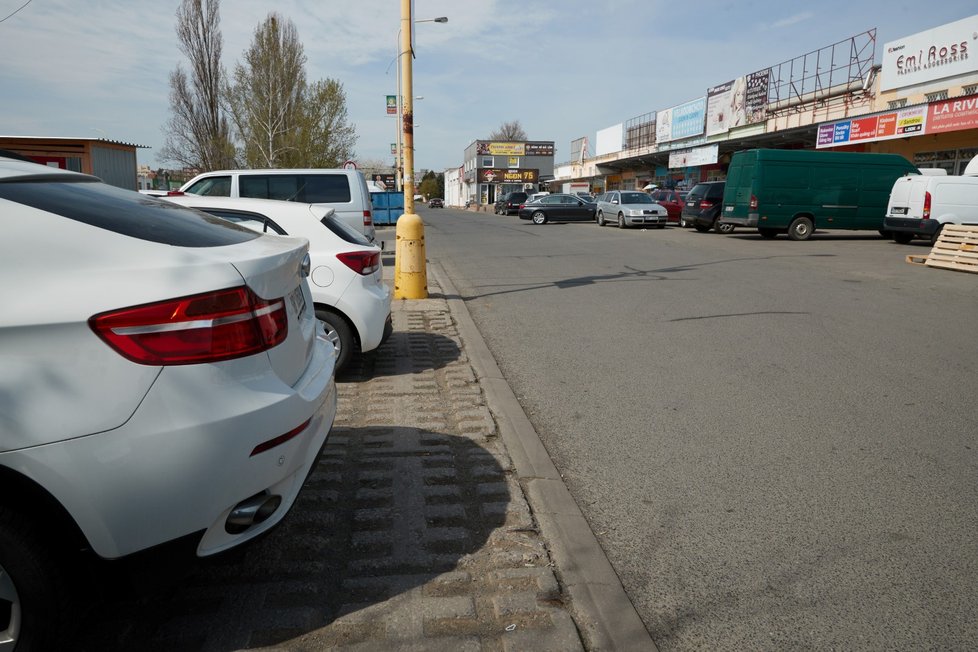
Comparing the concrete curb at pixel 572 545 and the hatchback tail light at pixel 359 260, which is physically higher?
the hatchback tail light at pixel 359 260

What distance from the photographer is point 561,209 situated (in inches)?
1363

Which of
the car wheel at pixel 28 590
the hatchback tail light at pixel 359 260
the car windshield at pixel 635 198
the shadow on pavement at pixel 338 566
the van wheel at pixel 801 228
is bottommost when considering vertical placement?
the shadow on pavement at pixel 338 566

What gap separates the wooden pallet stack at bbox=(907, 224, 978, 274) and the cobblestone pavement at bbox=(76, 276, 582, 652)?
42.4ft

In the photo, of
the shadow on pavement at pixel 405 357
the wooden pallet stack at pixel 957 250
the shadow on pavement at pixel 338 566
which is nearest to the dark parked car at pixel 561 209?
the wooden pallet stack at pixel 957 250

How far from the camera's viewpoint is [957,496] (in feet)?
12.1

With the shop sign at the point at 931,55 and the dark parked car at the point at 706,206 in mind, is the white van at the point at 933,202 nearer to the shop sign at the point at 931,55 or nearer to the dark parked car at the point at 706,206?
the dark parked car at the point at 706,206

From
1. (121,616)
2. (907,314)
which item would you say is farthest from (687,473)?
(907,314)

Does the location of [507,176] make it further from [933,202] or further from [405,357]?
[405,357]

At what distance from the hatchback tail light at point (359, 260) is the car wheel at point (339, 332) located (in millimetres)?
406

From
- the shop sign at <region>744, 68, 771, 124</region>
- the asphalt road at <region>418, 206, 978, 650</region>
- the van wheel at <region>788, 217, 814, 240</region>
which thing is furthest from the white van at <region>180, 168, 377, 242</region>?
the shop sign at <region>744, 68, 771, 124</region>

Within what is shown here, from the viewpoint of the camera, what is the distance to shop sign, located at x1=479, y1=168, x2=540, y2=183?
91.6 m

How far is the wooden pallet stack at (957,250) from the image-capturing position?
1351 centimetres

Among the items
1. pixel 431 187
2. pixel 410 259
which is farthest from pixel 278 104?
pixel 431 187

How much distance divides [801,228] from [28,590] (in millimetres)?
22286
